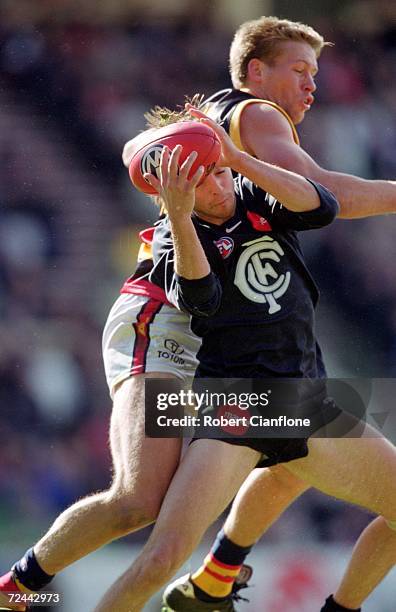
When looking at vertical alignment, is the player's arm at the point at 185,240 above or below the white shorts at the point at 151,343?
above

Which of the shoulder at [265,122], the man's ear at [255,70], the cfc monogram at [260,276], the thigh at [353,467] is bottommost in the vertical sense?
the thigh at [353,467]

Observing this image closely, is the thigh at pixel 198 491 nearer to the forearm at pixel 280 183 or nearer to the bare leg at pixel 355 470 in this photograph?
the bare leg at pixel 355 470

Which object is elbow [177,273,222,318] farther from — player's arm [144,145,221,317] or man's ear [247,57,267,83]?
man's ear [247,57,267,83]

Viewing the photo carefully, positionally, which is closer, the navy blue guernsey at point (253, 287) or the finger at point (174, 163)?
the finger at point (174, 163)

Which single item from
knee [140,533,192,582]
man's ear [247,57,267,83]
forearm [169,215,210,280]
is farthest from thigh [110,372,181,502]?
man's ear [247,57,267,83]

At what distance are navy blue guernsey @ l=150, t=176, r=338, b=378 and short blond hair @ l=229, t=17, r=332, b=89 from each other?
0.69 metres

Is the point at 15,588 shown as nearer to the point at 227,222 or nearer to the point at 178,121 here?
the point at 227,222

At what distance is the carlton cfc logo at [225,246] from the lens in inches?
103

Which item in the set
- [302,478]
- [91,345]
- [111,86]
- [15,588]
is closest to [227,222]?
[302,478]

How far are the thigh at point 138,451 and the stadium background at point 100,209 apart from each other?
1.91 meters

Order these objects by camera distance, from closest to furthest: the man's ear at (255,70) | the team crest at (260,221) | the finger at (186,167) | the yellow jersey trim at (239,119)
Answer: the finger at (186,167) → the team crest at (260,221) → the yellow jersey trim at (239,119) → the man's ear at (255,70)

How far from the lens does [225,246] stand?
2615 mm

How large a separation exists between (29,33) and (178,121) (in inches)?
123

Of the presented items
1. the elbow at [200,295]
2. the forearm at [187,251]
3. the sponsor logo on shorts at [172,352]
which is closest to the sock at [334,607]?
the sponsor logo on shorts at [172,352]
